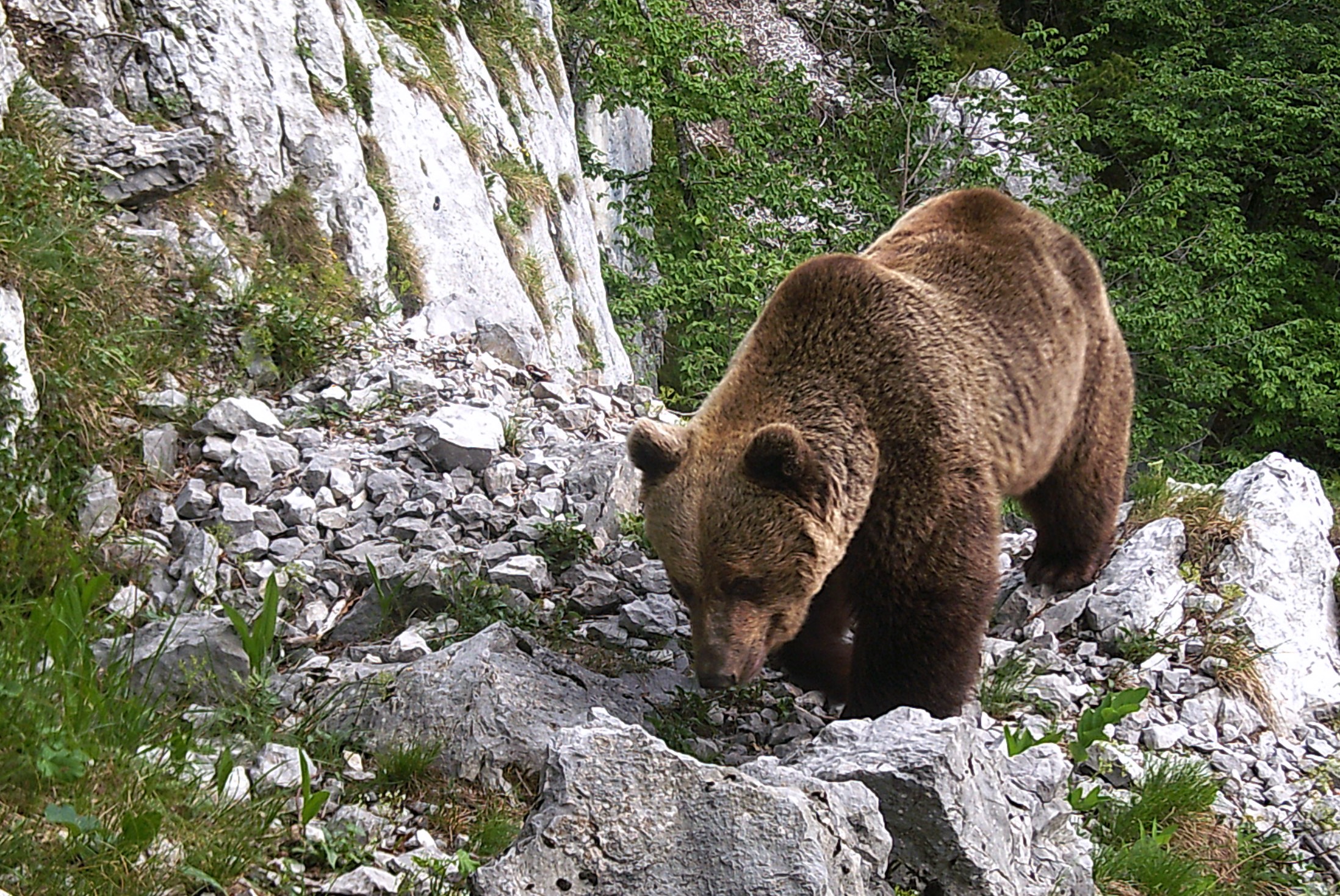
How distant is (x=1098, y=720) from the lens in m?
4.13

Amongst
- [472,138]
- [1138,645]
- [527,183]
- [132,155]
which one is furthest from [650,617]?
[527,183]

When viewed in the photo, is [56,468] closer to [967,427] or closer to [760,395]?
[760,395]

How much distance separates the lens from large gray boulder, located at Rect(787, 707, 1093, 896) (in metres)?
2.81

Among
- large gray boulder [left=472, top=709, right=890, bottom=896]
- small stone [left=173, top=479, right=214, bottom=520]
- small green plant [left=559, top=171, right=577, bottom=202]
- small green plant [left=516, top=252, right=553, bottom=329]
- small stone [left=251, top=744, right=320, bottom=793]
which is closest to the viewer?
large gray boulder [left=472, top=709, right=890, bottom=896]

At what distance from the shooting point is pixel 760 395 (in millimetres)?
4188

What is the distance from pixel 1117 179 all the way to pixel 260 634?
56.5ft

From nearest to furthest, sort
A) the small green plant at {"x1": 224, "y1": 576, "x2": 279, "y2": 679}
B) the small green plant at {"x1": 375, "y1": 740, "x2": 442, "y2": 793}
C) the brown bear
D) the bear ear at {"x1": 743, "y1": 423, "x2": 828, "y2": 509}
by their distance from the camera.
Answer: the small green plant at {"x1": 375, "y1": 740, "x2": 442, "y2": 793} → the small green plant at {"x1": 224, "y1": 576, "x2": 279, "y2": 679} → the bear ear at {"x1": 743, "y1": 423, "x2": 828, "y2": 509} → the brown bear

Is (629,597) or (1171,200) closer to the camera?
(629,597)

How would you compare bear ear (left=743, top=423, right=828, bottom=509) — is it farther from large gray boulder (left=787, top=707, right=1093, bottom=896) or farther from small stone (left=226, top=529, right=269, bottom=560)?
small stone (left=226, top=529, right=269, bottom=560)

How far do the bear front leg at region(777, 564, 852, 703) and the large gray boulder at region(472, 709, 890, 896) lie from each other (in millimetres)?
1970

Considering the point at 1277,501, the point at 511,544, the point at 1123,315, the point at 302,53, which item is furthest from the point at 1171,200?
the point at 511,544

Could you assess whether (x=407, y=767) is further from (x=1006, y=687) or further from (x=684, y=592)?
(x=1006, y=687)

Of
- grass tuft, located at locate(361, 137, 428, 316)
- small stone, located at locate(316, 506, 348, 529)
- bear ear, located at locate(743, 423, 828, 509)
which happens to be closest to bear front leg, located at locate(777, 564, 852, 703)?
bear ear, located at locate(743, 423, 828, 509)

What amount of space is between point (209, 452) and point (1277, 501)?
564 cm
